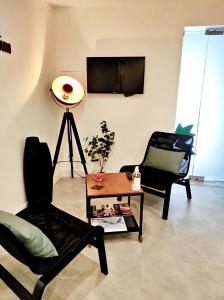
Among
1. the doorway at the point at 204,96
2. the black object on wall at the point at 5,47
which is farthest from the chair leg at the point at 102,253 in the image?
the doorway at the point at 204,96

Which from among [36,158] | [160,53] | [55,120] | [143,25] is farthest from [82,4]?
[36,158]

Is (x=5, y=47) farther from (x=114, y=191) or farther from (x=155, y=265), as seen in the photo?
(x=155, y=265)

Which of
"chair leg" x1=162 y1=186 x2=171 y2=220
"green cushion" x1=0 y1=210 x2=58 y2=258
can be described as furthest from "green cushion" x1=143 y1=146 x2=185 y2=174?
"green cushion" x1=0 y1=210 x2=58 y2=258

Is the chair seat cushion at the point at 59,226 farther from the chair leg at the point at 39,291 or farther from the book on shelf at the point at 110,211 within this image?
the book on shelf at the point at 110,211

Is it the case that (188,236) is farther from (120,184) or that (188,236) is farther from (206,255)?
(120,184)

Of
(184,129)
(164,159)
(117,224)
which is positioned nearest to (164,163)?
(164,159)

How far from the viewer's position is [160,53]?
9.67 ft

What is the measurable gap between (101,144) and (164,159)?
3.41 feet

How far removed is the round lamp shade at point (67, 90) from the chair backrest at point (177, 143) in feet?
3.90

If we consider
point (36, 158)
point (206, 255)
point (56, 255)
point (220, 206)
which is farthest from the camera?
point (220, 206)

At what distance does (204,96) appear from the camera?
3.14 metres

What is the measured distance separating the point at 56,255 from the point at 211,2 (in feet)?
10.7

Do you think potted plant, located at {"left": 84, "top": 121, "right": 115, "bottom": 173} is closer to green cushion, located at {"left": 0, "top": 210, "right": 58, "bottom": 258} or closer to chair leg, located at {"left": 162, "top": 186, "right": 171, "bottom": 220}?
chair leg, located at {"left": 162, "top": 186, "right": 171, "bottom": 220}

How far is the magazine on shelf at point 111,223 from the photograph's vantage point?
1958mm
